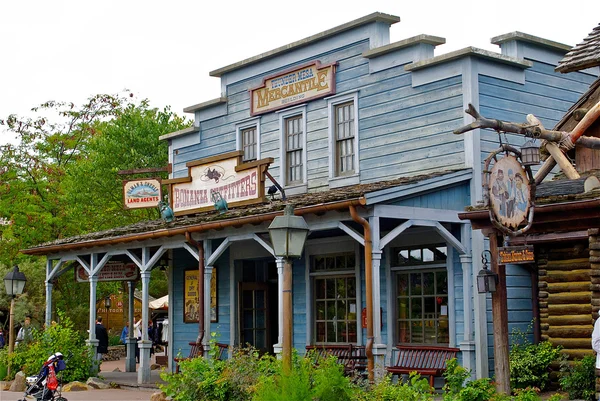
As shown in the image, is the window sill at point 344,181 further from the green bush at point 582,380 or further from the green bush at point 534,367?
the green bush at point 582,380

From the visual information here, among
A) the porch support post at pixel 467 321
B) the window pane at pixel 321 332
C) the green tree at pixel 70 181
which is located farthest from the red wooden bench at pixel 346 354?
the green tree at pixel 70 181

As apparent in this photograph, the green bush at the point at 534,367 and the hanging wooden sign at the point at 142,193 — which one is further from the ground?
the hanging wooden sign at the point at 142,193

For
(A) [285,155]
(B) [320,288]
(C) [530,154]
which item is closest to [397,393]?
(C) [530,154]

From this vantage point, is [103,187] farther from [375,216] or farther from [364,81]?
[375,216]

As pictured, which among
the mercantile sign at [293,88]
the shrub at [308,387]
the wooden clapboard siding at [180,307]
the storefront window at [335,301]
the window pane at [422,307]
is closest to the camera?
the shrub at [308,387]

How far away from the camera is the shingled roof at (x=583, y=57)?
49.3 feet

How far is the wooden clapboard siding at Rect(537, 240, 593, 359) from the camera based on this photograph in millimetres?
14172

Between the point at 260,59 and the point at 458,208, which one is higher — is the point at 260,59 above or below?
above

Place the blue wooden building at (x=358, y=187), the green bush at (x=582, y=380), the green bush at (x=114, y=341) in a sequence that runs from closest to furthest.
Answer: the green bush at (x=582, y=380) < the blue wooden building at (x=358, y=187) < the green bush at (x=114, y=341)

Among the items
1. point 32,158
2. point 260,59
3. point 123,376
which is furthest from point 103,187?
point 260,59

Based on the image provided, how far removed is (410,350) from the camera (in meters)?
16.2

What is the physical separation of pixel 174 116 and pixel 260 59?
20.5m

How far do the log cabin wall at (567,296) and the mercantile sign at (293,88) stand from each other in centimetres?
624

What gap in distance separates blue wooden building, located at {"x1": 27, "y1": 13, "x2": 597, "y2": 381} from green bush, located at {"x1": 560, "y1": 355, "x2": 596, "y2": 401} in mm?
2028
